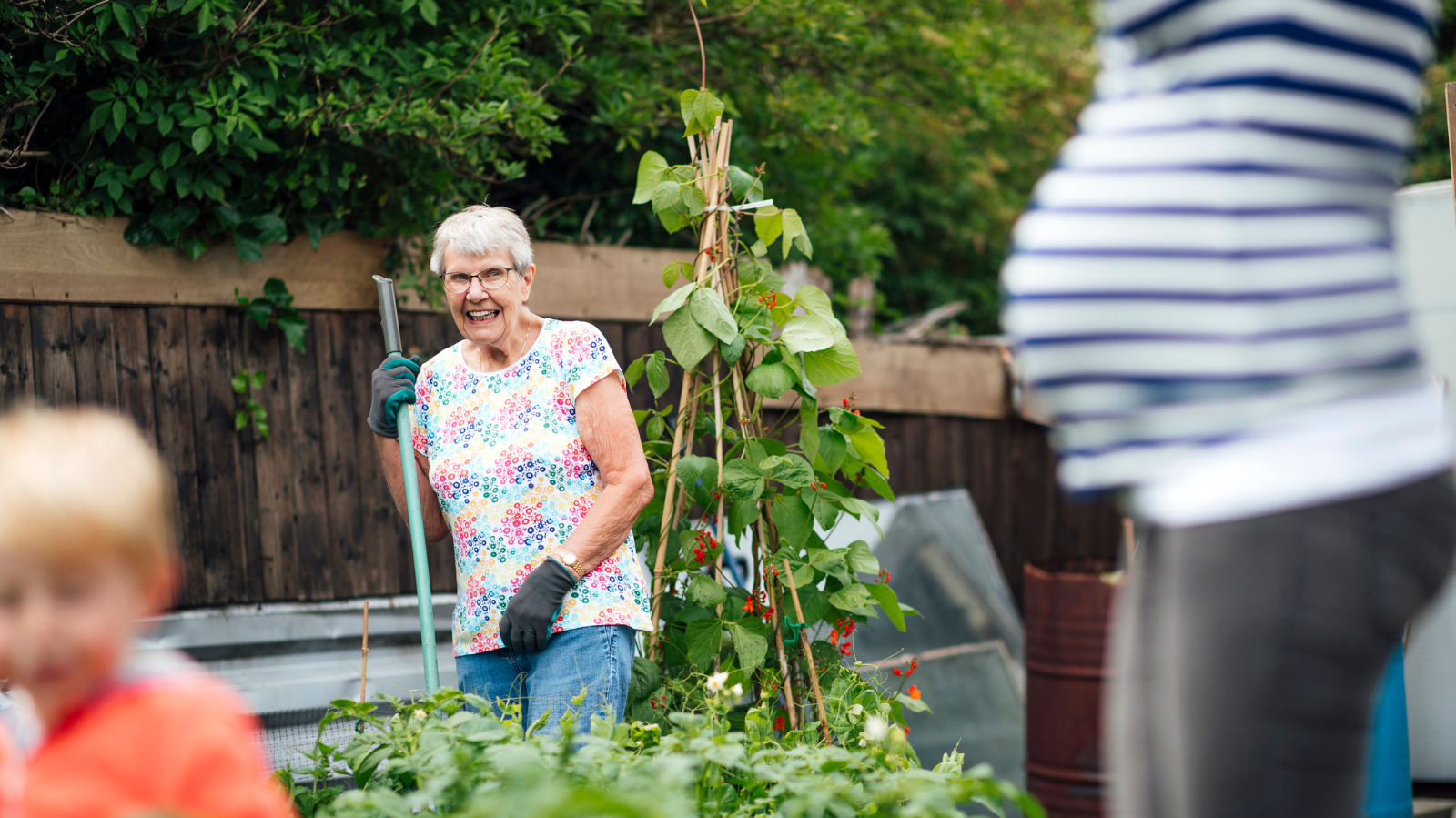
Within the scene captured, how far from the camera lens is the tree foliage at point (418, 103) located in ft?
9.32

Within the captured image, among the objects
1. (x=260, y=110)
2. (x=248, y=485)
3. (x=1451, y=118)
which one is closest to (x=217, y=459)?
(x=248, y=485)

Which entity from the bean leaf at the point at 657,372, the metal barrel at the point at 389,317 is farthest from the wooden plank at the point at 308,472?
the bean leaf at the point at 657,372

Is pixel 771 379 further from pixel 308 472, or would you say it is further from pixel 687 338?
pixel 308 472

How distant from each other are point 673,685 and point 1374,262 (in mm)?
1609

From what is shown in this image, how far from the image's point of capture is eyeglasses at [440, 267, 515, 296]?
2070 mm

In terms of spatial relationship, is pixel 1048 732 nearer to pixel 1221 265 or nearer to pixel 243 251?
pixel 243 251

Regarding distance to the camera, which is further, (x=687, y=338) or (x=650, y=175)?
(x=650, y=175)

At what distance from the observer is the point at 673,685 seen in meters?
2.22

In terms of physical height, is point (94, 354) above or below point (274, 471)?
above

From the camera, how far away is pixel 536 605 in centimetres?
192

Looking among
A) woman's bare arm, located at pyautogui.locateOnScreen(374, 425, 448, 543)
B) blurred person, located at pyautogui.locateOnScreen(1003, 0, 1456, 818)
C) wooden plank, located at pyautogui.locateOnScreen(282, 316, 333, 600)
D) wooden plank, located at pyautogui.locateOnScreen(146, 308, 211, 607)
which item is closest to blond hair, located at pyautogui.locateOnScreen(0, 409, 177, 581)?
blurred person, located at pyautogui.locateOnScreen(1003, 0, 1456, 818)

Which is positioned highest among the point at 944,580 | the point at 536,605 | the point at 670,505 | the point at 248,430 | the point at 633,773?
the point at 248,430

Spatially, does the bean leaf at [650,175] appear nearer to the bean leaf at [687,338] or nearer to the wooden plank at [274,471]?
the bean leaf at [687,338]

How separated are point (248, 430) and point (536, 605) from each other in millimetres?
1666
